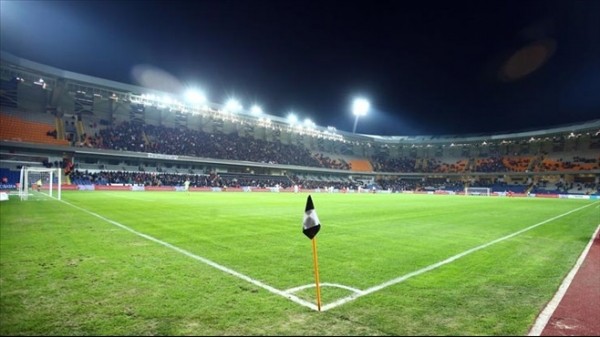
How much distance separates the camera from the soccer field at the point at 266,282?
13.7 feet

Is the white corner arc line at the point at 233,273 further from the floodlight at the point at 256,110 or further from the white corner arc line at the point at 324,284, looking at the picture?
the floodlight at the point at 256,110

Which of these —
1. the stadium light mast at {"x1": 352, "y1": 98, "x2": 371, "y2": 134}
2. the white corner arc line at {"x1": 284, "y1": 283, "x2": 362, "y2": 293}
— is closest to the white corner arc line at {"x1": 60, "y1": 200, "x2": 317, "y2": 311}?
the white corner arc line at {"x1": 284, "y1": 283, "x2": 362, "y2": 293}

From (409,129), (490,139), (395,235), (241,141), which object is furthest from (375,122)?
(395,235)

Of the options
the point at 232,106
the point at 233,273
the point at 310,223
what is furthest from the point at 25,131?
the point at 310,223

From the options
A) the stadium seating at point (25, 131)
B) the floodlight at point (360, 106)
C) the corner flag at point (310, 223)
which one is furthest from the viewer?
the floodlight at point (360, 106)

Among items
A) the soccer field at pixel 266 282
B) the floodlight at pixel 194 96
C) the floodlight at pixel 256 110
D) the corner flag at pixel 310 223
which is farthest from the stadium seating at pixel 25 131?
the corner flag at pixel 310 223

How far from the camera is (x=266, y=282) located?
5859mm

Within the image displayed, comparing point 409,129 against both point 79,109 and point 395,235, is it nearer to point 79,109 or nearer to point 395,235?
point 79,109

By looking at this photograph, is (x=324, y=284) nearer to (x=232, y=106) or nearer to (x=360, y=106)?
(x=232, y=106)

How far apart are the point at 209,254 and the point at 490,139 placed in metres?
93.6

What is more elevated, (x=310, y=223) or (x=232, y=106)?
(x=232, y=106)

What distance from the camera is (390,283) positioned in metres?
5.95

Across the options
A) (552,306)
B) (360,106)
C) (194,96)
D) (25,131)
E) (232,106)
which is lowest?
(552,306)

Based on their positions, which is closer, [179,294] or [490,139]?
[179,294]
